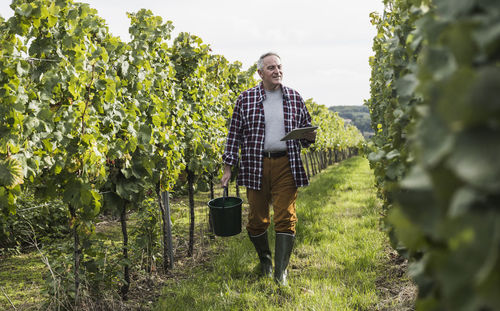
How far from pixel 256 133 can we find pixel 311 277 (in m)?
1.45

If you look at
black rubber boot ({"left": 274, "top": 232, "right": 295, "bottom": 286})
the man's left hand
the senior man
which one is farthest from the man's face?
black rubber boot ({"left": 274, "top": 232, "right": 295, "bottom": 286})

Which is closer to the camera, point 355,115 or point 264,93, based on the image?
point 264,93

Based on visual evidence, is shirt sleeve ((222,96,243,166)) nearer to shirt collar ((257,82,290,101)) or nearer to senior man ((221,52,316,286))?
senior man ((221,52,316,286))

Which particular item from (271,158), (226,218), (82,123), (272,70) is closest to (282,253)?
(226,218)

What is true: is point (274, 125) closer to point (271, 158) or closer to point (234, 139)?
point (271, 158)

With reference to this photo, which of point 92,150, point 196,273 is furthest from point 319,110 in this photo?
point 92,150

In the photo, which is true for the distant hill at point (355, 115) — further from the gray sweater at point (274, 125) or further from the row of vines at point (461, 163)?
the row of vines at point (461, 163)

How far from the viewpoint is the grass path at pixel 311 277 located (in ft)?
9.45

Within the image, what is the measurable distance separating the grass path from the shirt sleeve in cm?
113

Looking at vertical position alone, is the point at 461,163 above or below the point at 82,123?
below

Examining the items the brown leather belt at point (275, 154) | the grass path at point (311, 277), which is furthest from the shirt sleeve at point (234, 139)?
the grass path at point (311, 277)

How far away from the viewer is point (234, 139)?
12.3 ft

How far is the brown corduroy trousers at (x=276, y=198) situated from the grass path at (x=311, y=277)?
50 centimetres

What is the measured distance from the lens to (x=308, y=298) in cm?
290
